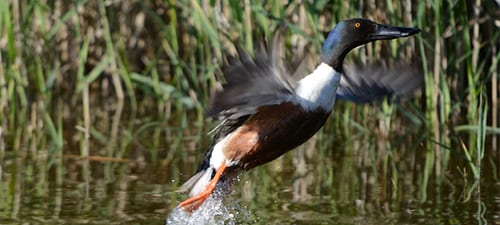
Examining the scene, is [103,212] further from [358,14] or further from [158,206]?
[358,14]

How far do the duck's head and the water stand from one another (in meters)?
0.70

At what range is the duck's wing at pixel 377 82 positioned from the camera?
564cm

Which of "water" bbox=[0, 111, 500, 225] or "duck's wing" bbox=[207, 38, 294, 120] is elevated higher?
"duck's wing" bbox=[207, 38, 294, 120]

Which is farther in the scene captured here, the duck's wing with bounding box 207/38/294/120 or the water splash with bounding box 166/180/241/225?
the water splash with bounding box 166/180/241/225

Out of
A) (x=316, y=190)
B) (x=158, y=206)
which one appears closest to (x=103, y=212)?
(x=158, y=206)

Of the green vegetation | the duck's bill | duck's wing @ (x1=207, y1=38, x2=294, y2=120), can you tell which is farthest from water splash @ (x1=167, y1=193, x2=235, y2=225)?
the duck's bill

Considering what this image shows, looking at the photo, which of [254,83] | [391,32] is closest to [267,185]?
[391,32]

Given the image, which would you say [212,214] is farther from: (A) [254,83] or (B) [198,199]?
(A) [254,83]

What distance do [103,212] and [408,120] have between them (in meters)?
2.74

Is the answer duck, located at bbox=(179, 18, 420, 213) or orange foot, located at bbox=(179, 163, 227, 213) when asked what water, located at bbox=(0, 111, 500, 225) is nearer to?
orange foot, located at bbox=(179, 163, 227, 213)

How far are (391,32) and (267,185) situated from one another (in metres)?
1.13

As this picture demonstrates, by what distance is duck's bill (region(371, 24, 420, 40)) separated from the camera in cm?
548

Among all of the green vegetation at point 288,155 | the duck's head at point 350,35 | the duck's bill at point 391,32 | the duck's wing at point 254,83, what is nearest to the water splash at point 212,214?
the green vegetation at point 288,155

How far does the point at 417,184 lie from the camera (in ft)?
20.1
